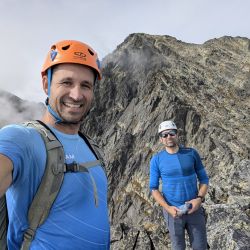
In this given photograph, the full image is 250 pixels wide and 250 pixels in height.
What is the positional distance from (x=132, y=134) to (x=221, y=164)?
1651cm

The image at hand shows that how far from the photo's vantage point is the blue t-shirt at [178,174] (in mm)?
7949

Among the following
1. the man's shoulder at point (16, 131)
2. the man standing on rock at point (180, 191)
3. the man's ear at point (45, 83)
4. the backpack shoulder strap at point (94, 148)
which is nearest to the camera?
the man's shoulder at point (16, 131)

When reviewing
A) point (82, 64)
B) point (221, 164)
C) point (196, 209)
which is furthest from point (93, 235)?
point (221, 164)

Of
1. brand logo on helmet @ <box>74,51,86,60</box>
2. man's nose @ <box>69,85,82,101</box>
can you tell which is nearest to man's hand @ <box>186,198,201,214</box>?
man's nose @ <box>69,85,82,101</box>

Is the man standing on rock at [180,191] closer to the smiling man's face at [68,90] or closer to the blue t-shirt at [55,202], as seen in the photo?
the blue t-shirt at [55,202]

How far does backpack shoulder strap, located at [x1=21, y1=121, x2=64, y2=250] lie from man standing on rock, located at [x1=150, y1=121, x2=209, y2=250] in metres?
5.79

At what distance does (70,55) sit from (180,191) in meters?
5.82

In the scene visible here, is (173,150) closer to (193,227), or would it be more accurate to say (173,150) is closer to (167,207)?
(167,207)

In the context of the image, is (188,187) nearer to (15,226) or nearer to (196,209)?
(196,209)

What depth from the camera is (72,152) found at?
9.20ft

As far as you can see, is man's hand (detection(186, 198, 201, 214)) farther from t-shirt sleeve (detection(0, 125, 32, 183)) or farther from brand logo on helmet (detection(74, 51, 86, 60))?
t-shirt sleeve (detection(0, 125, 32, 183))

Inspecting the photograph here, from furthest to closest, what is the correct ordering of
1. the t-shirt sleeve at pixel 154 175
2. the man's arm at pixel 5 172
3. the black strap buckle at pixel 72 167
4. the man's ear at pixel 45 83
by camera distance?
the t-shirt sleeve at pixel 154 175 < the man's ear at pixel 45 83 < the black strap buckle at pixel 72 167 < the man's arm at pixel 5 172

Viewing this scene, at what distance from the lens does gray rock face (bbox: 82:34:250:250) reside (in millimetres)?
40656

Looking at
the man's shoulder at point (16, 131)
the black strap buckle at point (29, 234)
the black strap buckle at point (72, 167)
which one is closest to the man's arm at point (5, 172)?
the man's shoulder at point (16, 131)
